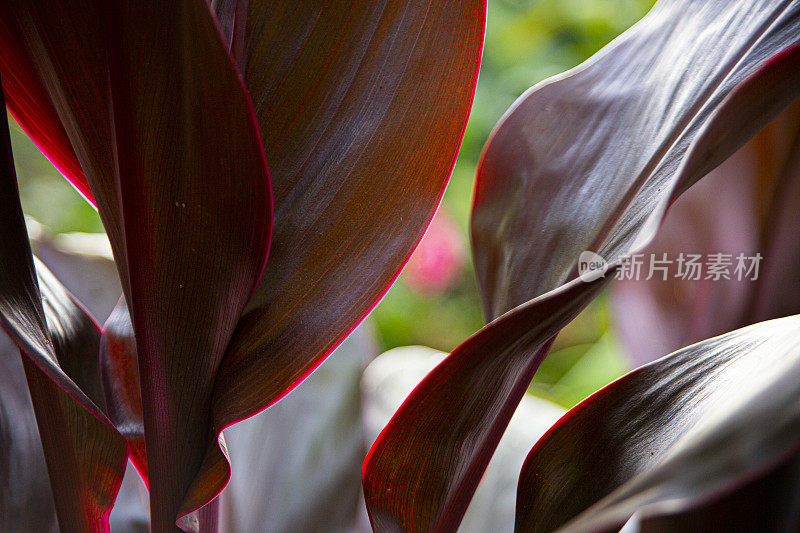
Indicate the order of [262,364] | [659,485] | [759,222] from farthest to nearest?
1. [759,222]
2. [262,364]
3. [659,485]

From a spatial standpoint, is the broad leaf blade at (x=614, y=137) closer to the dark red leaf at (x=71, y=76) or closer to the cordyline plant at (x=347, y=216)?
the cordyline plant at (x=347, y=216)

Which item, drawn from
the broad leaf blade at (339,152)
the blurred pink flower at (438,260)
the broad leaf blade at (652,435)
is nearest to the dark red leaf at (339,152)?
the broad leaf blade at (339,152)

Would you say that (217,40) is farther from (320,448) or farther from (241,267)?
(320,448)

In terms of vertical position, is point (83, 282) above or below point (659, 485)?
below

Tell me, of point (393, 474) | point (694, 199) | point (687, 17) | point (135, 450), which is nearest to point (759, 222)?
point (694, 199)

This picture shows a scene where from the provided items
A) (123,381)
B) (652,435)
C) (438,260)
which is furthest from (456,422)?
(438,260)

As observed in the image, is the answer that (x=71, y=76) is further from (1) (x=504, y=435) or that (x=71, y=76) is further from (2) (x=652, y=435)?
(1) (x=504, y=435)
